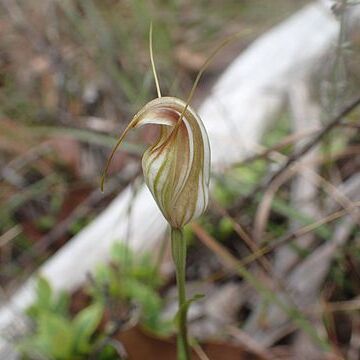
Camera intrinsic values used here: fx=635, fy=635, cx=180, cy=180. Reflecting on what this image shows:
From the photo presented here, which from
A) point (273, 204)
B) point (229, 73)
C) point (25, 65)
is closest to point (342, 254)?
point (273, 204)

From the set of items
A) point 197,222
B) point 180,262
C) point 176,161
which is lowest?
point 197,222

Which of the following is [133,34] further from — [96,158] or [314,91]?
[314,91]

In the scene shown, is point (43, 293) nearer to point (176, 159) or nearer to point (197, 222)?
point (197, 222)

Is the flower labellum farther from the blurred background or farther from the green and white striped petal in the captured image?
the blurred background

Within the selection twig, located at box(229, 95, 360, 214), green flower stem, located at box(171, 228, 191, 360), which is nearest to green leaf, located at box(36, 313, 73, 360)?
green flower stem, located at box(171, 228, 191, 360)

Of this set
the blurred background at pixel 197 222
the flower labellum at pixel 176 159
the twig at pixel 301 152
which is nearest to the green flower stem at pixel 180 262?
the flower labellum at pixel 176 159

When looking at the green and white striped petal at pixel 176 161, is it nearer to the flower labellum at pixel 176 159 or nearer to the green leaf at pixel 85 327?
the flower labellum at pixel 176 159

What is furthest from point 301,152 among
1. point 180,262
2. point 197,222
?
point 180,262
